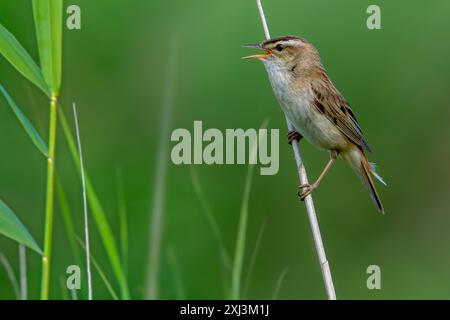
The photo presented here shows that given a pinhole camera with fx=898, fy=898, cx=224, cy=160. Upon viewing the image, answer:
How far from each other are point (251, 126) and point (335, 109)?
1747 mm

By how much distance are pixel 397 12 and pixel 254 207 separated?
6.36 ft

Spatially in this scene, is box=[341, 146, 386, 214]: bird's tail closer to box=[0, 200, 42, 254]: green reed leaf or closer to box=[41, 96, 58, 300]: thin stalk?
box=[41, 96, 58, 300]: thin stalk

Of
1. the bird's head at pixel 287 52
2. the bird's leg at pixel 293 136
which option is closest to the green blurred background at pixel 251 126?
the bird's leg at pixel 293 136

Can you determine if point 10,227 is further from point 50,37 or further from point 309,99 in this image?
point 309,99

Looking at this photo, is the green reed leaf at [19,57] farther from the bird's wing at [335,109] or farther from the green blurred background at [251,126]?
the green blurred background at [251,126]

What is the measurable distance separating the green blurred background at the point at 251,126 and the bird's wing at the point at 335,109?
→ 153 cm

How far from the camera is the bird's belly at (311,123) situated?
5.04 metres

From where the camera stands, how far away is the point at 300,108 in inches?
199

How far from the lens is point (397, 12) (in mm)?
7195

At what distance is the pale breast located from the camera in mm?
5039

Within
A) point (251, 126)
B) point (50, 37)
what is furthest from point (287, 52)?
point (251, 126)
